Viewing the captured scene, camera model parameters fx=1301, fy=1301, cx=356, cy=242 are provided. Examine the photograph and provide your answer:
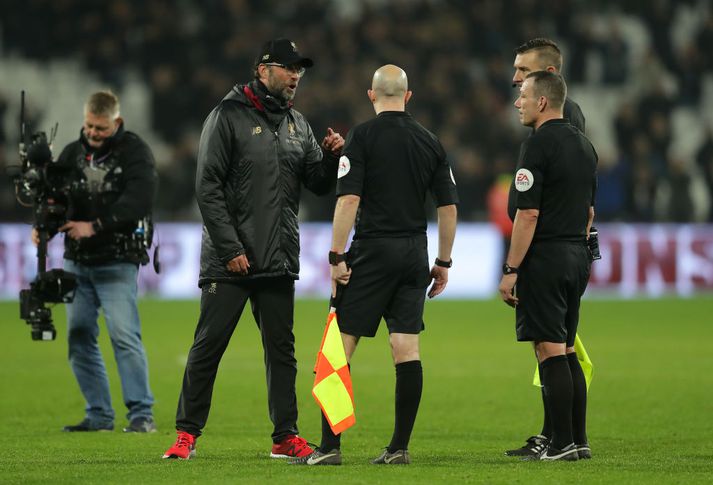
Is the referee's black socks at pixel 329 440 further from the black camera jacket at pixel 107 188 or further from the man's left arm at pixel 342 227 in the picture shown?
the black camera jacket at pixel 107 188

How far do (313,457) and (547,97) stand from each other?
2349mm

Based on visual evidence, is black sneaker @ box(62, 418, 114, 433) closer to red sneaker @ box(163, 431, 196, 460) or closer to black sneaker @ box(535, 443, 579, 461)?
red sneaker @ box(163, 431, 196, 460)

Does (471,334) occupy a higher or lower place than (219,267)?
lower

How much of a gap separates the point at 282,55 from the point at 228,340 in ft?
5.38

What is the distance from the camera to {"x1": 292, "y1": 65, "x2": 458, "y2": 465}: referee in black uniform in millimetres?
6965

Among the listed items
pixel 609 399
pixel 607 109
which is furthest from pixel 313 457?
pixel 607 109

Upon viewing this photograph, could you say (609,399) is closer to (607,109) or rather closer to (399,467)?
(399,467)

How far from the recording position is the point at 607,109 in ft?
83.7

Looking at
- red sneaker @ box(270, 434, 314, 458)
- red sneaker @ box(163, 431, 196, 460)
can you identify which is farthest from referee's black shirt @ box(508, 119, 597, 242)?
red sneaker @ box(163, 431, 196, 460)

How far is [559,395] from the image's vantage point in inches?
277

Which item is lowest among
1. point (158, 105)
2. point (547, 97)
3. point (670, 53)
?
point (547, 97)

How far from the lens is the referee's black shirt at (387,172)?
6980 mm

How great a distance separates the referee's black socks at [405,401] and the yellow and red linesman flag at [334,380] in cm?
26

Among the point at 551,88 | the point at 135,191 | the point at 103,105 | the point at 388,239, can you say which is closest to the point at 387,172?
the point at 388,239
